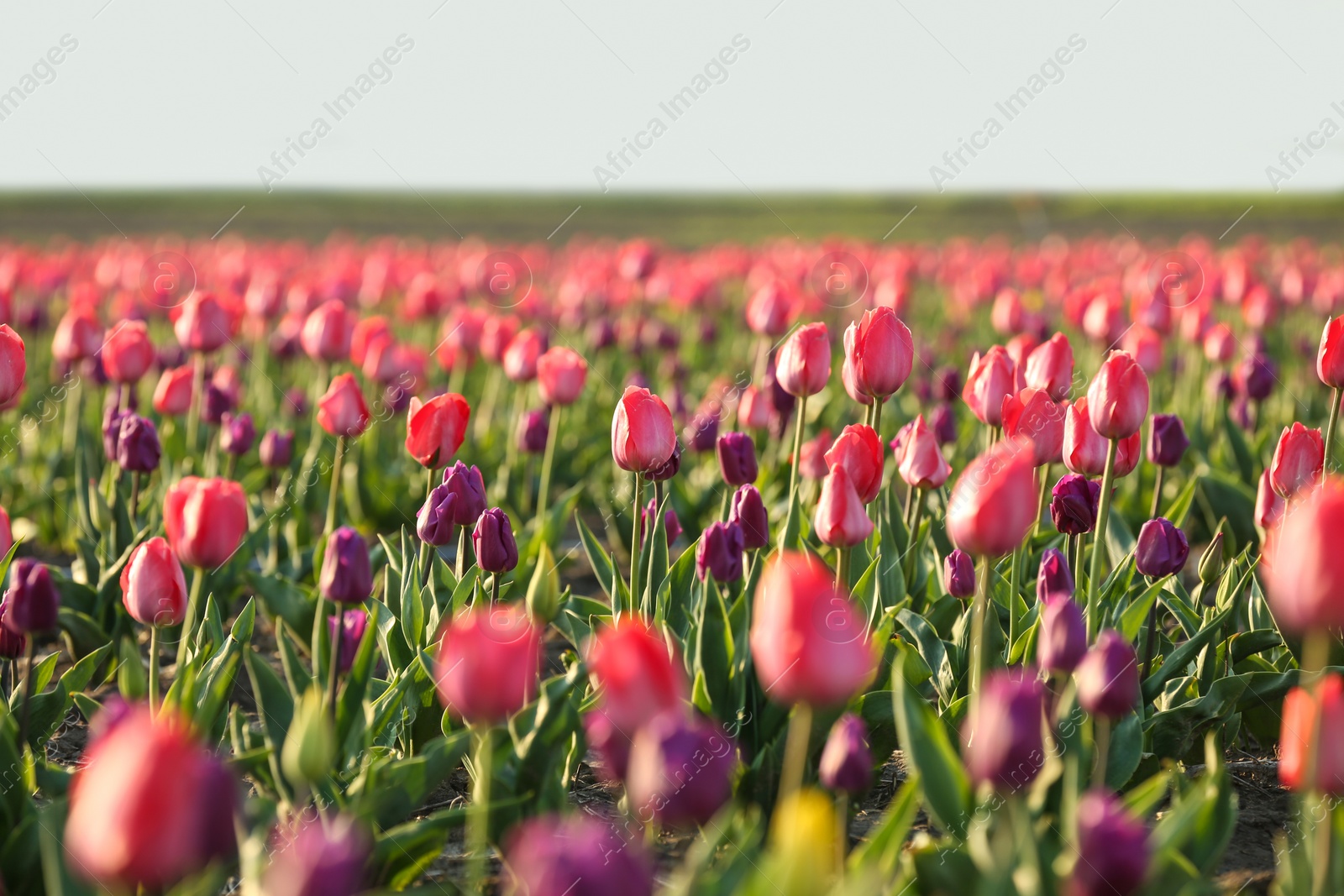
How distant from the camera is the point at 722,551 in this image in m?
2.94

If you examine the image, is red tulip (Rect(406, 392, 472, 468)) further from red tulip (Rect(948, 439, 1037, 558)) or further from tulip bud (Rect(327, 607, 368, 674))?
red tulip (Rect(948, 439, 1037, 558))

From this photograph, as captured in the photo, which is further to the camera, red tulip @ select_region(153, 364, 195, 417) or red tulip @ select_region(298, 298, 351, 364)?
red tulip @ select_region(298, 298, 351, 364)

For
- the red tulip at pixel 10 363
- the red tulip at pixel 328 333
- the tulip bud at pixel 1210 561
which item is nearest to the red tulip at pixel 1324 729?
the tulip bud at pixel 1210 561

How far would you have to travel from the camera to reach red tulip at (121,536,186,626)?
2629 mm

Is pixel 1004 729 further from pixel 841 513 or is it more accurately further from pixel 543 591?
pixel 543 591

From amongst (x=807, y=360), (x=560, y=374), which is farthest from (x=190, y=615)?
(x=560, y=374)

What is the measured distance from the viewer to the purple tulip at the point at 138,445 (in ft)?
12.8

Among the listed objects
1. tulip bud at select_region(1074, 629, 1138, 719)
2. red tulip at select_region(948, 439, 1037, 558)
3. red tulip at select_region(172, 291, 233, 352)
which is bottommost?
tulip bud at select_region(1074, 629, 1138, 719)

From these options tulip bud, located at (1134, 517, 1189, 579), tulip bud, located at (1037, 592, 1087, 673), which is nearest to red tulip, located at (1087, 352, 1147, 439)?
tulip bud, located at (1134, 517, 1189, 579)

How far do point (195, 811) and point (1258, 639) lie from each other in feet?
8.86

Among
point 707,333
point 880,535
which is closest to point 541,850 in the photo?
point 880,535

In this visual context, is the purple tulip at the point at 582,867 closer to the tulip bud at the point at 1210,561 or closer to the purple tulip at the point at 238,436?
the tulip bud at the point at 1210,561

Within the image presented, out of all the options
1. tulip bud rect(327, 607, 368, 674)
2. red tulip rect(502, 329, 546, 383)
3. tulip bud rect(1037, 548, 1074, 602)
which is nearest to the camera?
tulip bud rect(327, 607, 368, 674)

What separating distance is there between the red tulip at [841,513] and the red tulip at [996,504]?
59 cm
